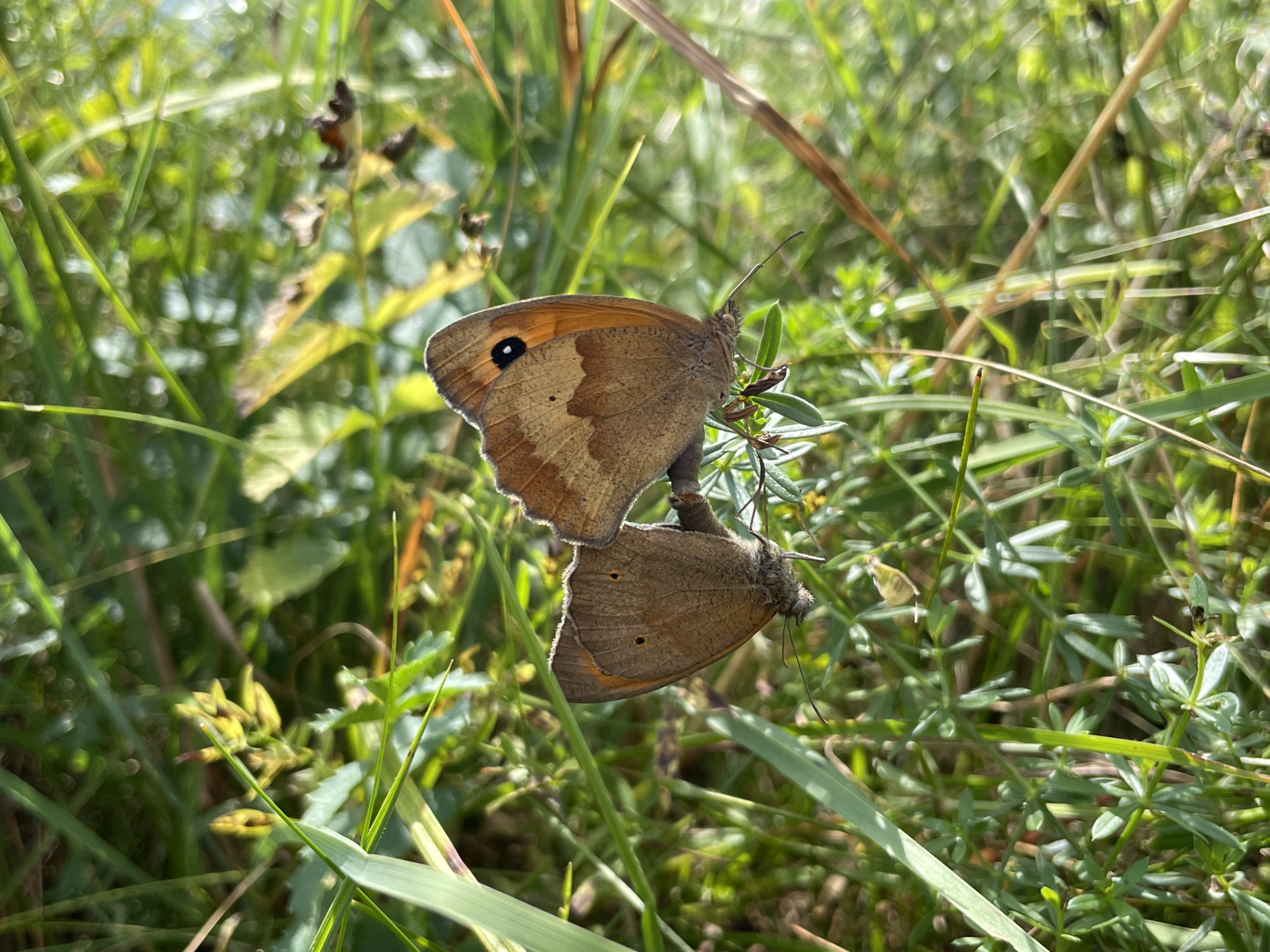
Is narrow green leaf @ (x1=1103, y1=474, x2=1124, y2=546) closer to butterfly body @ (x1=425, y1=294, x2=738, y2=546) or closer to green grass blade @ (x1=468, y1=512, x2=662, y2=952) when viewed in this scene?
butterfly body @ (x1=425, y1=294, x2=738, y2=546)

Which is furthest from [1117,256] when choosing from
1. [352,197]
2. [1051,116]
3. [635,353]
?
[352,197]

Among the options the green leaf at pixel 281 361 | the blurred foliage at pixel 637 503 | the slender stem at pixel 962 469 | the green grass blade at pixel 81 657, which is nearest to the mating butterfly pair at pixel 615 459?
the blurred foliage at pixel 637 503

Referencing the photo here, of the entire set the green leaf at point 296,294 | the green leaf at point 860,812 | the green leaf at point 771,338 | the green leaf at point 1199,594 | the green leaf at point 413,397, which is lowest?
the green leaf at point 860,812

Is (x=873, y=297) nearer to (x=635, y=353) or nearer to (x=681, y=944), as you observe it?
(x=635, y=353)

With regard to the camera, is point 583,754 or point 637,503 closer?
point 583,754

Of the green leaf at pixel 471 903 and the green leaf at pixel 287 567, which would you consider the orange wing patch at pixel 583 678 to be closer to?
the green leaf at pixel 471 903

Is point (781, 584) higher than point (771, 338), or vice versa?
point (771, 338)

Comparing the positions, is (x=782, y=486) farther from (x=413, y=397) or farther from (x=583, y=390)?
(x=413, y=397)

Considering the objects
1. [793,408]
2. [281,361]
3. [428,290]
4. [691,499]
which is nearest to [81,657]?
[281,361]
